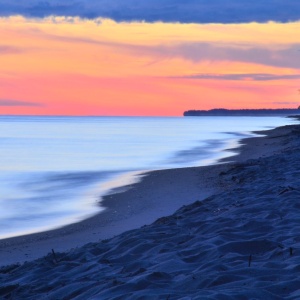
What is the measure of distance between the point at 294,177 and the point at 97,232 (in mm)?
4527

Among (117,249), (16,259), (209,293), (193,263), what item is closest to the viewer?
(209,293)

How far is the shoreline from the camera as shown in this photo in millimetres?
9330

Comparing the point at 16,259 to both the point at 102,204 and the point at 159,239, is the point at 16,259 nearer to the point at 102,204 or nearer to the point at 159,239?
the point at 159,239

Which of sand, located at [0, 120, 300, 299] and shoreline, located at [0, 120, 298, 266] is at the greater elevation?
sand, located at [0, 120, 300, 299]

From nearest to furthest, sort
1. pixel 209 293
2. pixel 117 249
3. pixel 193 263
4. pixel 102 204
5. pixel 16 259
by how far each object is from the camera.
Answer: pixel 209 293
pixel 193 263
pixel 117 249
pixel 16 259
pixel 102 204

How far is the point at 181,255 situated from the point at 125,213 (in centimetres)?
622

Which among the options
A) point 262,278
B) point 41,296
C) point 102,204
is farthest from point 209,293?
point 102,204

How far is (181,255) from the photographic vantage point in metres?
6.38

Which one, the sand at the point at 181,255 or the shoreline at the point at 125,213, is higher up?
the sand at the point at 181,255

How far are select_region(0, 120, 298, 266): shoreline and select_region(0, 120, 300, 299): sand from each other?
37 millimetres

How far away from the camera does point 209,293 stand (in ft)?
15.8

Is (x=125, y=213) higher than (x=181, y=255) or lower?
lower

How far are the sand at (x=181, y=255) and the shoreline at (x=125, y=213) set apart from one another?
0.04 metres

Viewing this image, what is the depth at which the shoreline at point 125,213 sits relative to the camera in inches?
367
